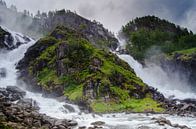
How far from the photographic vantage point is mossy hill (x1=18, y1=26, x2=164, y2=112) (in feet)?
320

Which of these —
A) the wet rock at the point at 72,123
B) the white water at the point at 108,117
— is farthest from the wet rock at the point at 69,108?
the wet rock at the point at 72,123

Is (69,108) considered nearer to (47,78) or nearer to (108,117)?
(108,117)

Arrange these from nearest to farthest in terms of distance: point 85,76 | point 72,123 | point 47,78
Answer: point 72,123 → point 85,76 → point 47,78

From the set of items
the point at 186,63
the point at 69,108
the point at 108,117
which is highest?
the point at 186,63

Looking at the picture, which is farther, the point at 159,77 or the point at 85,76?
the point at 159,77

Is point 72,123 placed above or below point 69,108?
below

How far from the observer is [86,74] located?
111 m

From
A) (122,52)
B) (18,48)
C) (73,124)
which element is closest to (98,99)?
(73,124)

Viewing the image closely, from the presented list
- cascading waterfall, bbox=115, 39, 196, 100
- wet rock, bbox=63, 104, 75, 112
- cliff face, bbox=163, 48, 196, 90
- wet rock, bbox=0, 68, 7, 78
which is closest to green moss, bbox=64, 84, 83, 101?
wet rock, bbox=63, 104, 75, 112

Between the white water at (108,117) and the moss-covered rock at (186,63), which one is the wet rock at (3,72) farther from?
the moss-covered rock at (186,63)

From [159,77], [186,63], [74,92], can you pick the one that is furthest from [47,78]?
[186,63]

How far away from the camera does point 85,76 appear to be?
110m

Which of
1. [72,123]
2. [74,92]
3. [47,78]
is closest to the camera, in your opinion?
[72,123]

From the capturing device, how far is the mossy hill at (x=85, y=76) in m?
97.5
